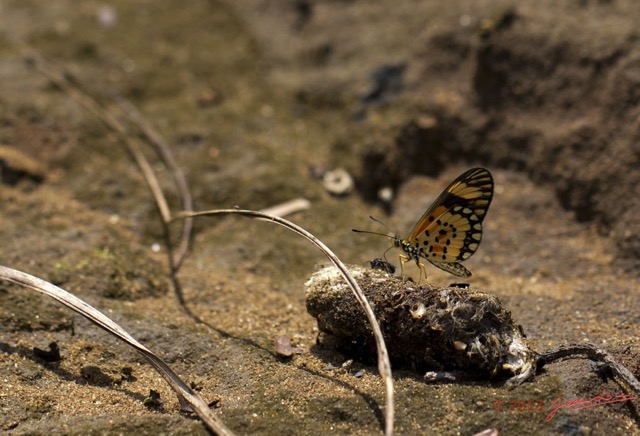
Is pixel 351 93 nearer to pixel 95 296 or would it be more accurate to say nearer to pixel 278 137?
pixel 278 137

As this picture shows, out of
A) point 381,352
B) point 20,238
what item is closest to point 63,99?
point 20,238

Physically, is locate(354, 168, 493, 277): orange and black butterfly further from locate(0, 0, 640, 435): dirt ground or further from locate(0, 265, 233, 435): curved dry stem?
locate(0, 265, 233, 435): curved dry stem

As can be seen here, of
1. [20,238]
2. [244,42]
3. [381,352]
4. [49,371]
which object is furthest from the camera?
[244,42]

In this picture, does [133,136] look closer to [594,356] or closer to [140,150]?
[140,150]

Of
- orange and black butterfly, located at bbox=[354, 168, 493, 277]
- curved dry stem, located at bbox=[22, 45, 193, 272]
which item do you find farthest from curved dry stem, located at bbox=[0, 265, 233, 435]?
orange and black butterfly, located at bbox=[354, 168, 493, 277]

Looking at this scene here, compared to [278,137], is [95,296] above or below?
below

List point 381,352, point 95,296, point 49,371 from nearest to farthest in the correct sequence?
point 381,352, point 49,371, point 95,296

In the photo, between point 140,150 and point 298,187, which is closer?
point 298,187

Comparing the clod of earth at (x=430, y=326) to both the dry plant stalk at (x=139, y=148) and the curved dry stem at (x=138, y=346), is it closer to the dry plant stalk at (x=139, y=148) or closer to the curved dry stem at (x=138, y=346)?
the dry plant stalk at (x=139, y=148)

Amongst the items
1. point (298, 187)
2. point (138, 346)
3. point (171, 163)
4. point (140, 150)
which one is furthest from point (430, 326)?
point (140, 150)
